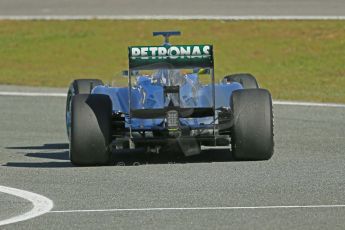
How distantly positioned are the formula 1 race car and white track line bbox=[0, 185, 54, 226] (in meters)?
1.66

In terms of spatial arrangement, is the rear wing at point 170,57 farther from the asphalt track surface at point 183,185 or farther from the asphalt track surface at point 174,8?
the asphalt track surface at point 174,8

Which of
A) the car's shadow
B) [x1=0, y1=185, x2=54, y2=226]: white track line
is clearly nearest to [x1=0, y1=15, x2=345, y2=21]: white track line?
the car's shadow

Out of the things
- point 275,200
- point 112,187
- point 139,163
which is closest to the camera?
point 275,200

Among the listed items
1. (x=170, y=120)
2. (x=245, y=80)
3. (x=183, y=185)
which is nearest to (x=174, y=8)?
(x=245, y=80)

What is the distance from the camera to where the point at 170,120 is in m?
12.9

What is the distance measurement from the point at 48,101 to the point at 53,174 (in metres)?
9.26

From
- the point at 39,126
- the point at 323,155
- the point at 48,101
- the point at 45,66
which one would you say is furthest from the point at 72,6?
the point at 323,155

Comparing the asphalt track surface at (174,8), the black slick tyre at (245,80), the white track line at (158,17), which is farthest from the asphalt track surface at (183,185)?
the asphalt track surface at (174,8)

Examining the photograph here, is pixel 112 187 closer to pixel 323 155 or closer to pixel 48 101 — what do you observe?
pixel 323 155

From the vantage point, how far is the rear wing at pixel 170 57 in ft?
42.9

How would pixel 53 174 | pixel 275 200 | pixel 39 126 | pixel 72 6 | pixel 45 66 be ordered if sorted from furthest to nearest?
pixel 72 6, pixel 45 66, pixel 39 126, pixel 53 174, pixel 275 200

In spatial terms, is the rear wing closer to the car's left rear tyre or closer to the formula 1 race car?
the formula 1 race car

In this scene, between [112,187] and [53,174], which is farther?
[53,174]

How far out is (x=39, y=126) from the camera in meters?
17.8
